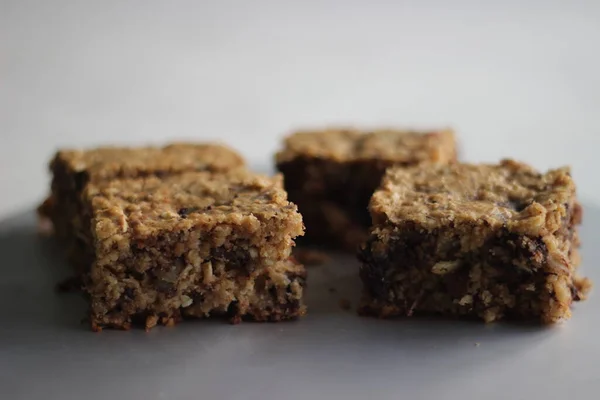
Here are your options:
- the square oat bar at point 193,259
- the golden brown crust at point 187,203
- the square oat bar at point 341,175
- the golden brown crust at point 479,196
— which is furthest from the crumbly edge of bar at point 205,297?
the square oat bar at point 341,175

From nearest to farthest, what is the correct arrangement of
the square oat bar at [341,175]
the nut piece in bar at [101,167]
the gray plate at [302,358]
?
the gray plate at [302,358] < the nut piece in bar at [101,167] < the square oat bar at [341,175]

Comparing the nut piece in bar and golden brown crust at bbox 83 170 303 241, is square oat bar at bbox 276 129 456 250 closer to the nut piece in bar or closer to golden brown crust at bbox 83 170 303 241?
the nut piece in bar

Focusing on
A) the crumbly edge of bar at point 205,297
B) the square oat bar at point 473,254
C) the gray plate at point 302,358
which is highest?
the square oat bar at point 473,254

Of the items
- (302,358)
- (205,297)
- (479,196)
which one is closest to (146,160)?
(205,297)

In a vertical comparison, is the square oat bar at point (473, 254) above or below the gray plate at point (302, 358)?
above

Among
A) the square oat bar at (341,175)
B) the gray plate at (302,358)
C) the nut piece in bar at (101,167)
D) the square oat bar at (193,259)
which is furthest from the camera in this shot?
the square oat bar at (341,175)

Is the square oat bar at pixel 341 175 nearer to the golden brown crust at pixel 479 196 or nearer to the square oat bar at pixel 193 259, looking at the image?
the golden brown crust at pixel 479 196
